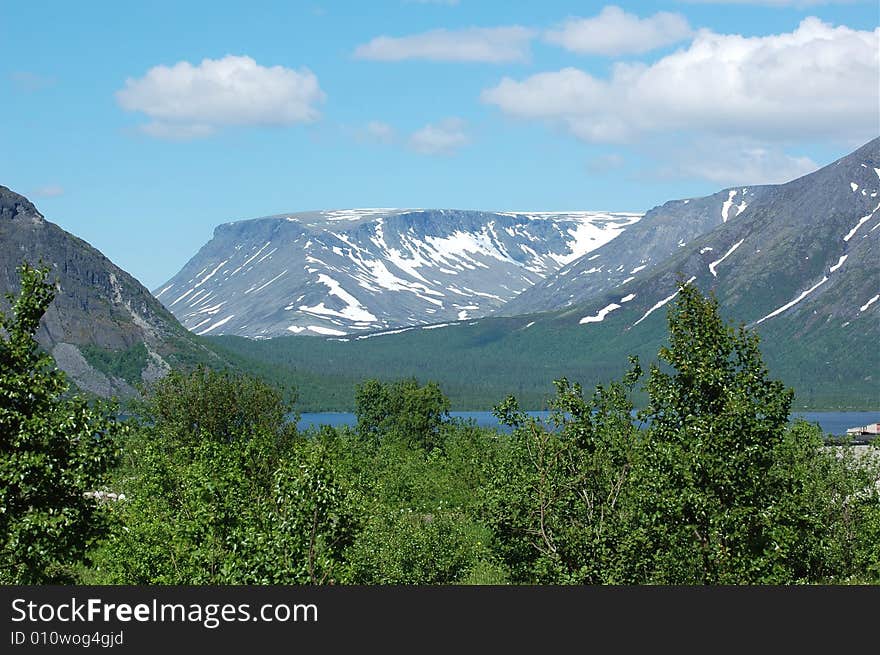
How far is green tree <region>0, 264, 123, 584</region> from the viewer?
39.2m

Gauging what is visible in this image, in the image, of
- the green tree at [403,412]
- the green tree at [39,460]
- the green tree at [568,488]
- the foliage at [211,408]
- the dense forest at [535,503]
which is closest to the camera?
the green tree at [39,460]

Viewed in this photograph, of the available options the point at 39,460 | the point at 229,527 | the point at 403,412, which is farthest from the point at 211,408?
the point at 403,412

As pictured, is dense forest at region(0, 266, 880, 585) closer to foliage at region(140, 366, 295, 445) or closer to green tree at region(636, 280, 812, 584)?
green tree at region(636, 280, 812, 584)

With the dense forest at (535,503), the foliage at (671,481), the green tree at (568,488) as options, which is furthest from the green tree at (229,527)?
the foliage at (671,481)

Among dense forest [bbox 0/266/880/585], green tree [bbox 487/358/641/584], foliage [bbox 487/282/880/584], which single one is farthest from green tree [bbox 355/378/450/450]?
foliage [bbox 487/282/880/584]

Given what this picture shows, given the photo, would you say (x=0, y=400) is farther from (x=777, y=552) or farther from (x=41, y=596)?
(x=777, y=552)

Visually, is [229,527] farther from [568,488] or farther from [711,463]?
[711,463]

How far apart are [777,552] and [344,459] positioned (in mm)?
65549

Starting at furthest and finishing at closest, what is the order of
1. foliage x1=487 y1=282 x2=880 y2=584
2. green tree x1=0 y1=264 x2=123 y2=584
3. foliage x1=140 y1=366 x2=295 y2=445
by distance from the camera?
foliage x1=140 y1=366 x2=295 y2=445 < foliage x1=487 y1=282 x2=880 y2=584 < green tree x1=0 y1=264 x2=123 y2=584

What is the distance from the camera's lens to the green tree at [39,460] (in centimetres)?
3925

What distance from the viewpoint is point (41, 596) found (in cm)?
3064

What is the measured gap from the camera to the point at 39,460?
39031mm

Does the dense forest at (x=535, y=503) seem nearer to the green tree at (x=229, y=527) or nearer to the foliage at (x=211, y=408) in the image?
the green tree at (x=229, y=527)

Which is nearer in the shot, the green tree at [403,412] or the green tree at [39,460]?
the green tree at [39,460]
